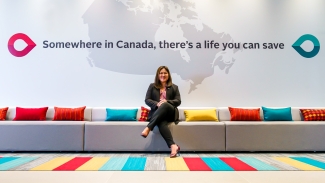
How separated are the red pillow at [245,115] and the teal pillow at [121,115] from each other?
159 cm

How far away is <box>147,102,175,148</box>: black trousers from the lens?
130 inches

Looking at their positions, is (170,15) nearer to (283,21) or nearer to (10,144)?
(283,21)

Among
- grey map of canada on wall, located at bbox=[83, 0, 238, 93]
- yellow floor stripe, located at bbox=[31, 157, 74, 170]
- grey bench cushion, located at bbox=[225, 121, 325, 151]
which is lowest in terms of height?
yellow floor stripe, located at bbox=[31, 157, 74, 170]

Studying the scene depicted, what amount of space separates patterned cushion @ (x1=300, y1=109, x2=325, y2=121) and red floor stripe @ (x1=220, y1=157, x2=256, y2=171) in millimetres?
1774

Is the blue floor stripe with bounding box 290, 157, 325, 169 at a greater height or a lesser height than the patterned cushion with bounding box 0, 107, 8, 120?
lesser

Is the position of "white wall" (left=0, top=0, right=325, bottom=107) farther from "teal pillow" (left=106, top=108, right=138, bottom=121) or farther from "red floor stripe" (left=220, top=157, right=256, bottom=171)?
"red floor stripe" (left=220, top=157, right=256, bottom=171)

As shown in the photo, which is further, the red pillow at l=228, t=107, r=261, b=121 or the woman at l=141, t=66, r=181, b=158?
the red pillow at l=228, t=107, r=261, b=121

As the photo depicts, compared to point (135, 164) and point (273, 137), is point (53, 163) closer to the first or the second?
point (135, 164)

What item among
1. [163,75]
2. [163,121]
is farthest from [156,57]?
[163,121]

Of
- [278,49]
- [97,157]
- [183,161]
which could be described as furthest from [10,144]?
[278,49]

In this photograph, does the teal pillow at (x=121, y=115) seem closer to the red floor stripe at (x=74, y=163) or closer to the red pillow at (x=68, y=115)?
the red pillow at (x=68, y=115)

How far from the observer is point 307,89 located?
4566 mm

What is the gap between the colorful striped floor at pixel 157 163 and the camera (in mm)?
2547

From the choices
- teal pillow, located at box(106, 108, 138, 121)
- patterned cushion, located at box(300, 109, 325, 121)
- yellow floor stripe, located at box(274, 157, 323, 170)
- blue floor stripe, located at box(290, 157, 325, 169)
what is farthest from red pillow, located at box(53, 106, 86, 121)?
patterned cushion, located at box(300, 109, 325, 121)
